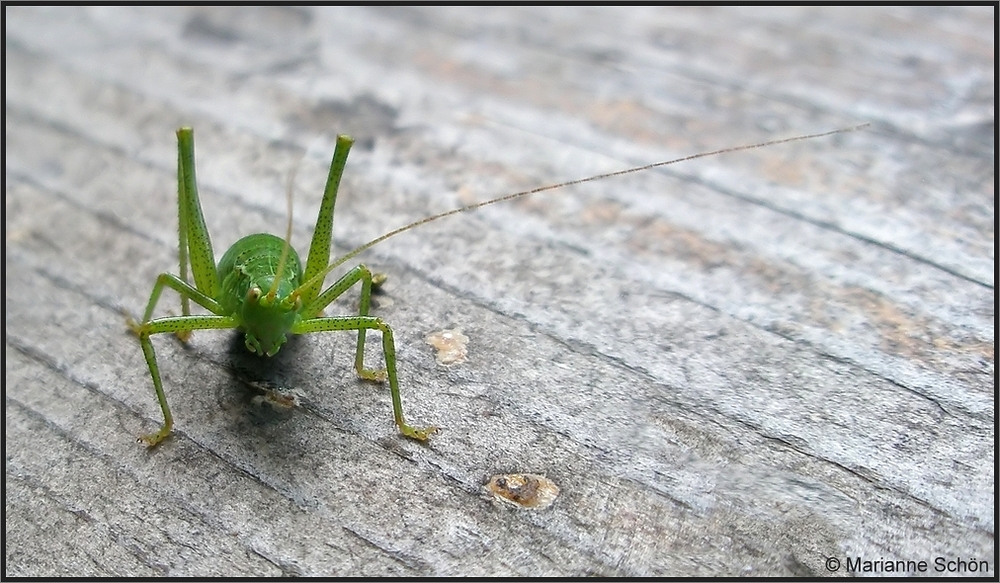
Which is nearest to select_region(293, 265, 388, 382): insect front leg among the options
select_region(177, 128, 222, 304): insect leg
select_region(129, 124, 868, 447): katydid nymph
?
select_region(129, 124, 868, 447): katydid nymph

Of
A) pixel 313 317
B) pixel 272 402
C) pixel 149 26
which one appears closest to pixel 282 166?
pixel 313 317

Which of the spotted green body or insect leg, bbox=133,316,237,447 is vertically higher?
the spotted green body

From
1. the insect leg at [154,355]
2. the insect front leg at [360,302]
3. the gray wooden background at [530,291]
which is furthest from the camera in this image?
the insect front leg at [360,302]

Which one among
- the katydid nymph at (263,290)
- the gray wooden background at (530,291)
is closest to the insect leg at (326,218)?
the katydid nymph at (263,290)

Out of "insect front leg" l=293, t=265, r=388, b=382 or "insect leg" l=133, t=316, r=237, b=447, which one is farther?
"insect front leg" l=293, t=265, r=388, b=382

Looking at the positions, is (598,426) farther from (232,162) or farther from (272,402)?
(232,162)

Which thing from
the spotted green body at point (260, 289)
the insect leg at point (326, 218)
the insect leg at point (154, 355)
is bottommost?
the insect leg at point (154, 355)

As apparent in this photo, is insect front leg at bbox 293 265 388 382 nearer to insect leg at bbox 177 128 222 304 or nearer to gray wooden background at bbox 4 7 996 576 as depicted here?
gray wooden background at bbox 4 7 996 576

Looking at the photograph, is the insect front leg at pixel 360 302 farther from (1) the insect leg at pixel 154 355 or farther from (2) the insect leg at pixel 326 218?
(1) the insect leg at pixel 154 355
